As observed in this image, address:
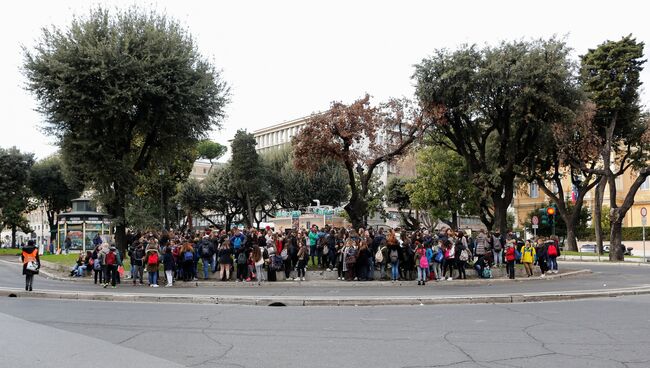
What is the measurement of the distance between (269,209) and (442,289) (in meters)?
54.9

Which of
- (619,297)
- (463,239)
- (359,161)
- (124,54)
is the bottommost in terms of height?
(619,297)

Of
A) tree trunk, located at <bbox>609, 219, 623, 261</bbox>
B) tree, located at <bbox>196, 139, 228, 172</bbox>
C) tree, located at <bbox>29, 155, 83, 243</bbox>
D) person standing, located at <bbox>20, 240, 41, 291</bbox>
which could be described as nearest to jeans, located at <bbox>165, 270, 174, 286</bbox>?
person standing, located at <bbox>20, 240, 41, 291</bbox>

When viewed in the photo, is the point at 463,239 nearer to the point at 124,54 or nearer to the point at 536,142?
the point at 536,142

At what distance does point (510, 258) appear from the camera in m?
22.0

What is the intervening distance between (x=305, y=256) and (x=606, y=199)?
60.8 meters

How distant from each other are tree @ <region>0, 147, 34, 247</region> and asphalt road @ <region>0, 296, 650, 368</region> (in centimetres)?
5584

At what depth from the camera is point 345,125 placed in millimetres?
26250

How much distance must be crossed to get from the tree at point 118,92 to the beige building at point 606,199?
4381 cm

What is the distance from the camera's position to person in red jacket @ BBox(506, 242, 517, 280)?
21.9 metres

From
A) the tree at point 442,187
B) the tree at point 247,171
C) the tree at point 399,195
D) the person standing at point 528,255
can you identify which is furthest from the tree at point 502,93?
the tree at point 399,195

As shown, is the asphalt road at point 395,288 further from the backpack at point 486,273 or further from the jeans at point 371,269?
the jeans at point 371,269

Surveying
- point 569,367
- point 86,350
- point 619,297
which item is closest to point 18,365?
point 86,350

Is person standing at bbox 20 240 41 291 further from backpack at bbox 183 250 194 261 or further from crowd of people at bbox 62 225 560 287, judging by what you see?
backpack at bbox 183 250 194 261

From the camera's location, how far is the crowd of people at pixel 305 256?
843 inches
